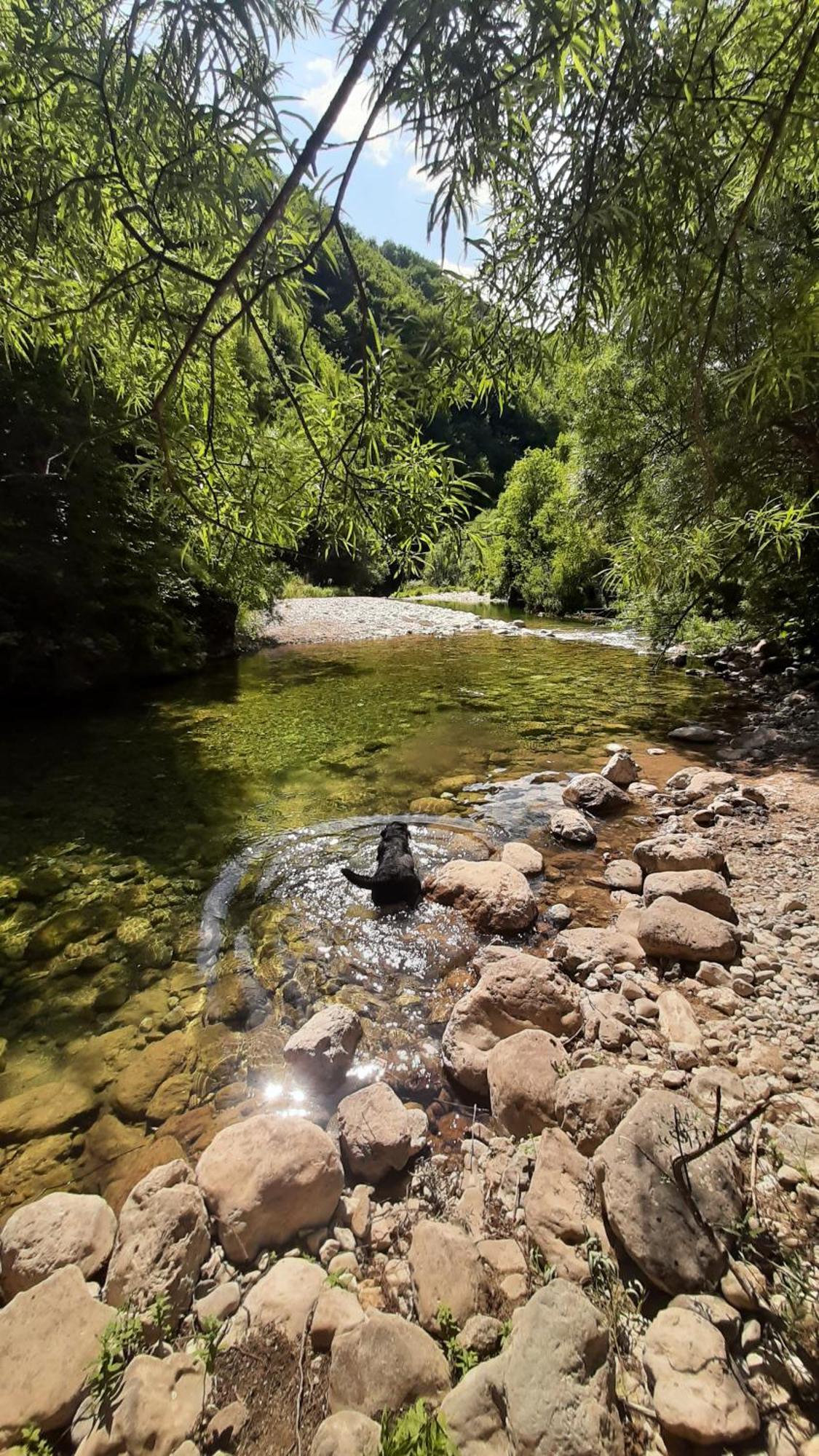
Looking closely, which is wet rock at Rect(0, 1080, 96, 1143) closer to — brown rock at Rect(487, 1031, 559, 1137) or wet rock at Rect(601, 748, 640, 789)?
brown rock at Rect(487, 1031, 559, 1137)

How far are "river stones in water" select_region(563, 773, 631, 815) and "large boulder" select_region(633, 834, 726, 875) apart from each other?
1.03 metres

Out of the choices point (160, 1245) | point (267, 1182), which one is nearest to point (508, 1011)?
point (267, 1182)

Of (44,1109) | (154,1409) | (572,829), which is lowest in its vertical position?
(44,1109)

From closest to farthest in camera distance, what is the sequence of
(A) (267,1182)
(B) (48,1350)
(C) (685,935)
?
1. (B) (48,1350)
2. (A) (267,1182)
3. (C) (685,935)

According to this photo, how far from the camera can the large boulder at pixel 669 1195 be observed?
1613mm

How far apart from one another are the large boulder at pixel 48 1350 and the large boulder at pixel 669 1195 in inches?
62.8

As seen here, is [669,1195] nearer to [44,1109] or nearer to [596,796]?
[44,1109]

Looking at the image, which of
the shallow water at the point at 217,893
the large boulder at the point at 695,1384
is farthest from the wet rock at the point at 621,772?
the large boulder at the point at 695,1384

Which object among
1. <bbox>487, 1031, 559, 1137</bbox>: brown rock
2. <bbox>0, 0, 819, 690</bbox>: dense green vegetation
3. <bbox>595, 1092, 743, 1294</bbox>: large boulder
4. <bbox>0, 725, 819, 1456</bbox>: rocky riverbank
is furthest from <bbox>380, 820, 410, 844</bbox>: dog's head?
<bbox>595, 1092, 743, 1294</bbox>: large boulder

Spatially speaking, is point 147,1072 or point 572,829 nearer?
point 147,1072

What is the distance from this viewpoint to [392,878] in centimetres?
418

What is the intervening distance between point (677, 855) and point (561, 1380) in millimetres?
3230

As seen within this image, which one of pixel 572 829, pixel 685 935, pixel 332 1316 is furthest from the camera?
pixel 572 829

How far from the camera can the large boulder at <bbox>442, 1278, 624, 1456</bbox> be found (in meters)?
1.29
